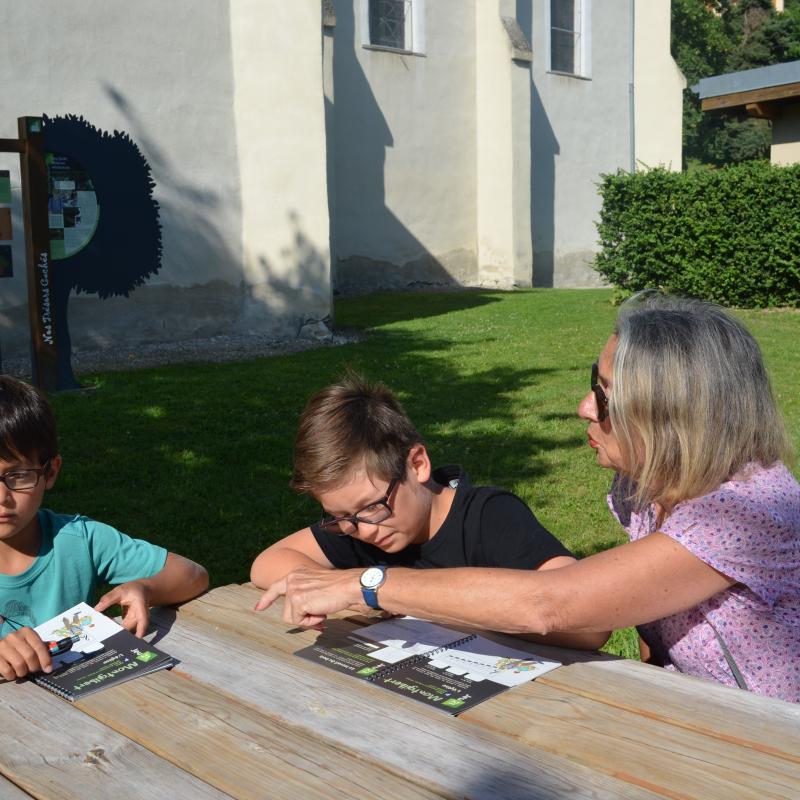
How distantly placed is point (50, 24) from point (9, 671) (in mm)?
10860

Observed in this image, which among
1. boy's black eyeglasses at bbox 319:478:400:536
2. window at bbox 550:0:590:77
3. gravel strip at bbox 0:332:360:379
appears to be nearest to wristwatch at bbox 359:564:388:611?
boy's black eyeglasses at bbox 319:478:400:536

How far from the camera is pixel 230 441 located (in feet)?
25.6

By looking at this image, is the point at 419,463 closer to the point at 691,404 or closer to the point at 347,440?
the point at 347,440

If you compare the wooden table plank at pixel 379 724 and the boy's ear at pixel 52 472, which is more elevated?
the boy's ear at pixel 52 472

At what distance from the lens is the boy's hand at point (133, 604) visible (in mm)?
2486

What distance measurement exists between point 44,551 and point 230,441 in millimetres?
4933

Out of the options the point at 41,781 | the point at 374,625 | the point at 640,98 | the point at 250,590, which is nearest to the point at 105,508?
the point at 250,590

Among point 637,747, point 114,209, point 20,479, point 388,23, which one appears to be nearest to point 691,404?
point 637,747

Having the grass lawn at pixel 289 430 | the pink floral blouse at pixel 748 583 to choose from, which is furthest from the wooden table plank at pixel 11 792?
the grass lawn at pixel 289 430

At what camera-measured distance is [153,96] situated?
12.4 m

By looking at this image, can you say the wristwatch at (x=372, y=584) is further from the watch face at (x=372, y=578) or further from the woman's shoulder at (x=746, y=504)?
the woman's shoulder at (x=746, y=504)

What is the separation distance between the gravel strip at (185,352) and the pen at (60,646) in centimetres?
891

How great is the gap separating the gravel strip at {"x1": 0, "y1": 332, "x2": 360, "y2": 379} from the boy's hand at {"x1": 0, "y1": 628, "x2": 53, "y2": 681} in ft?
29.6

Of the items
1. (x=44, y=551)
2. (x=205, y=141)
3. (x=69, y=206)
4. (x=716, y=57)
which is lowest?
(x=44, y=551)
